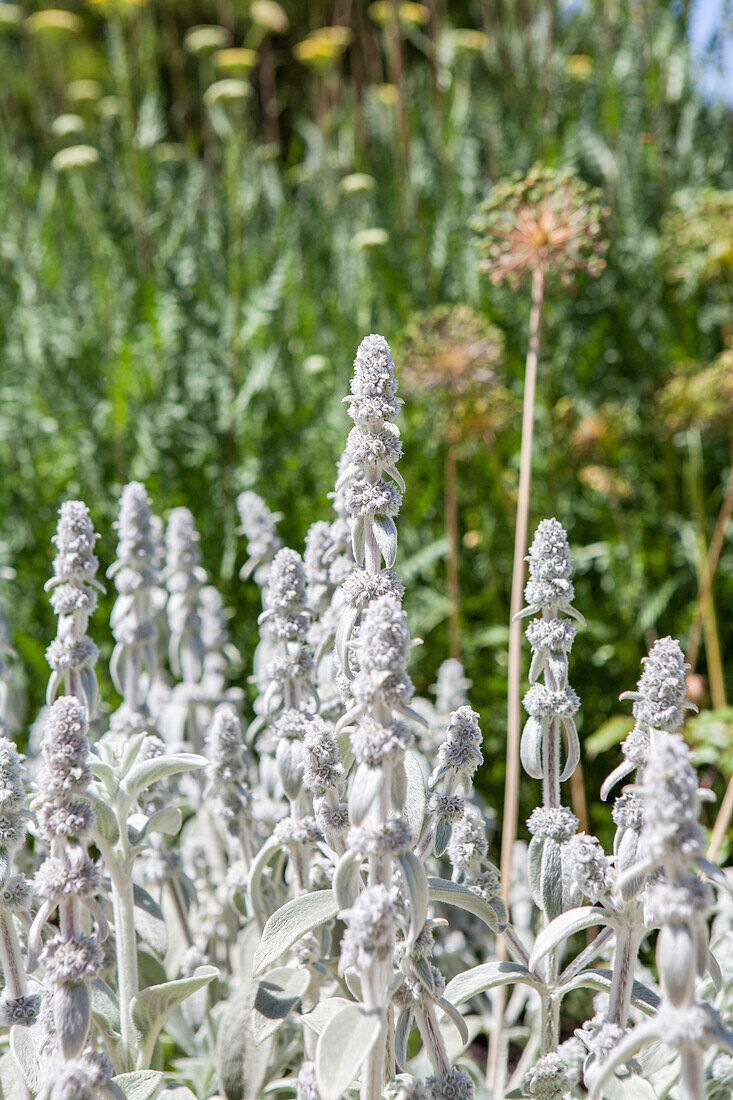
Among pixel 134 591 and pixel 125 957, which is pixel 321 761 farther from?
pixel 134 591

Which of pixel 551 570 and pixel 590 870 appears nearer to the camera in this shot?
pixel 590 870

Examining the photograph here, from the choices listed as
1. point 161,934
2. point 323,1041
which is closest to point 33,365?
point 161,934

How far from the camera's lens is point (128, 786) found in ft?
4.60

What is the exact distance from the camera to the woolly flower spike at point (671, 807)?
2.89 ft

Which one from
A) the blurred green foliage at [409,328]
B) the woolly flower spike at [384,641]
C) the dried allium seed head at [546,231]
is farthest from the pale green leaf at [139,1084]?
the blurred green foliage at [409,328]

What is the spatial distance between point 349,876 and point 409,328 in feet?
6.94

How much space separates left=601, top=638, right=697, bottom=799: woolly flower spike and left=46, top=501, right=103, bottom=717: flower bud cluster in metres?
0.83

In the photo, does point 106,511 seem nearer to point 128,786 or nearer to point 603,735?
point 603,735

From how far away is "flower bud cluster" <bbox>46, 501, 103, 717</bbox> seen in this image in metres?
1.54

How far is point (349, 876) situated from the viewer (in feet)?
3.48

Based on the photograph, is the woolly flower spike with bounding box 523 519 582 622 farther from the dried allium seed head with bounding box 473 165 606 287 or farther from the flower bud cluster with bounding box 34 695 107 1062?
Answer: the dried allium seed head with bounding box 473 165 606 287

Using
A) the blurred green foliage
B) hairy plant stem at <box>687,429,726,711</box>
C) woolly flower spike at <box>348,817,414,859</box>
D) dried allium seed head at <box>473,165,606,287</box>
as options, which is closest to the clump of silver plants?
woolly flower spike at <box>348,817,414,859</box>

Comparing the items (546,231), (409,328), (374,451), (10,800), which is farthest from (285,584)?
(409,328)

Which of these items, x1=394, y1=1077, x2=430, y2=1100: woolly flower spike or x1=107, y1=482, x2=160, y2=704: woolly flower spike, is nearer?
x1=394, y1=1077, x2=430, y2=1100: woolly flower spike
